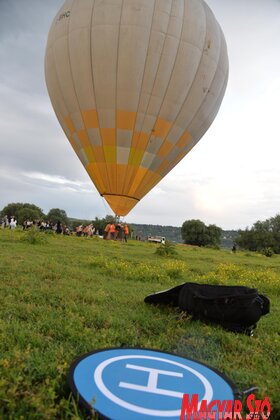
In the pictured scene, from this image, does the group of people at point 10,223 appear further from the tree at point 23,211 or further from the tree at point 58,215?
the tree at point 58,215

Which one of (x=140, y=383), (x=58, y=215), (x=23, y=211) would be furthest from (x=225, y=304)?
(x=58, y=215)

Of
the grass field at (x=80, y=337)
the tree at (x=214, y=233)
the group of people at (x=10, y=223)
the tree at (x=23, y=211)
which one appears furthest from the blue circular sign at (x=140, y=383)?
the tree at (x=23, y=211)

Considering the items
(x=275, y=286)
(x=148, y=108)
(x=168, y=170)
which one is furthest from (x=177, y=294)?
(x=168, y=170)

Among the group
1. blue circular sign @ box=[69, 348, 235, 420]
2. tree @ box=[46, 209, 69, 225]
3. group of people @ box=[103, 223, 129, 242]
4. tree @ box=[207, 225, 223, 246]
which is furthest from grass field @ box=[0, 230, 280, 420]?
tree @ box=[46, 209, 69, 225]

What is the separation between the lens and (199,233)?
92750 mm

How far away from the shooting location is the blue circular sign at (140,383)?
2.72m

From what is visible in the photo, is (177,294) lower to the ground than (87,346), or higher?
higher

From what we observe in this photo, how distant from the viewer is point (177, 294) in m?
5.75

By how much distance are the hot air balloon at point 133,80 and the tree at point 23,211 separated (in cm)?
9935

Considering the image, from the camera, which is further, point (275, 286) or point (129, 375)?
point (275, 286)

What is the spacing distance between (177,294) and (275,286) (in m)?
4.52

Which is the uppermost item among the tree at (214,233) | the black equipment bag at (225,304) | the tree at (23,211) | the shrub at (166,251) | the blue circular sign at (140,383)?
the tree at (23,211)

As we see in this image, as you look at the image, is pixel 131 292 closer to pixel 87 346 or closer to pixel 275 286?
pixel 87 346

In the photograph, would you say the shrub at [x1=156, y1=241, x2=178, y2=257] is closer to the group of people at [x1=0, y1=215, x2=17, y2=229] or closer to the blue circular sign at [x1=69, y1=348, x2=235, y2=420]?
the blue circular sign at [x1=69, y1=348, x2=235, y2=420]
